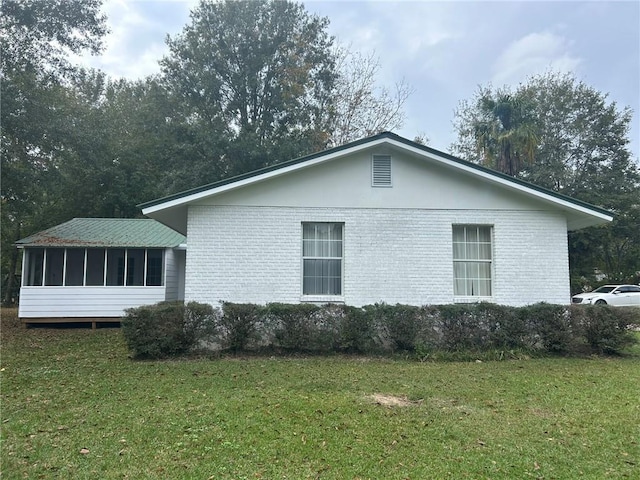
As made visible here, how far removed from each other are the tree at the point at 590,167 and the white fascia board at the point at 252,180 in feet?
69.4

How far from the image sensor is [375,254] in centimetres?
1045

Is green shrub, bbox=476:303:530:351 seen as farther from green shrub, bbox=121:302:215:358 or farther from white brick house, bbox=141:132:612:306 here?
green shrub, bbox=121:302:215:358

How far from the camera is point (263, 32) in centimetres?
2819

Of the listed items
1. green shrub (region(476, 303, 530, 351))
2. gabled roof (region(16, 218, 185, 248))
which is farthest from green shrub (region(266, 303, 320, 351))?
gabled roof (region(16, 218, 185, 248))

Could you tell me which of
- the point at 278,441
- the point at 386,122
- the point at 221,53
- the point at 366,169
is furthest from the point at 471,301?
the point at 221,53

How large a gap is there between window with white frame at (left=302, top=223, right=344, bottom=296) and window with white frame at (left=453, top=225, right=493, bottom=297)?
9.38ft

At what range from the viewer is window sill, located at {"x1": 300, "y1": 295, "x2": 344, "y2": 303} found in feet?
33.7

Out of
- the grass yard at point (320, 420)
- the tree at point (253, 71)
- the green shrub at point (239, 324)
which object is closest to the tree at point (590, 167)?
the tree at point (253, 71)

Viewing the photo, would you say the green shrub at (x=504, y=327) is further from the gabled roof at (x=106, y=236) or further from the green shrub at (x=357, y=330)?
the gabled roof at (x=106, y=236)

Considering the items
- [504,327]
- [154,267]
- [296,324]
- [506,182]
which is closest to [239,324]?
[296,324]

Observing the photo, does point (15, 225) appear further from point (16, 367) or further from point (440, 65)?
point (440, 65)

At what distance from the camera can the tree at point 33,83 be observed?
15.1 metres

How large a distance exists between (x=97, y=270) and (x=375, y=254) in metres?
12.0

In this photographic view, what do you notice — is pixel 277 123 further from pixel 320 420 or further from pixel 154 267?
pixel 320 420
